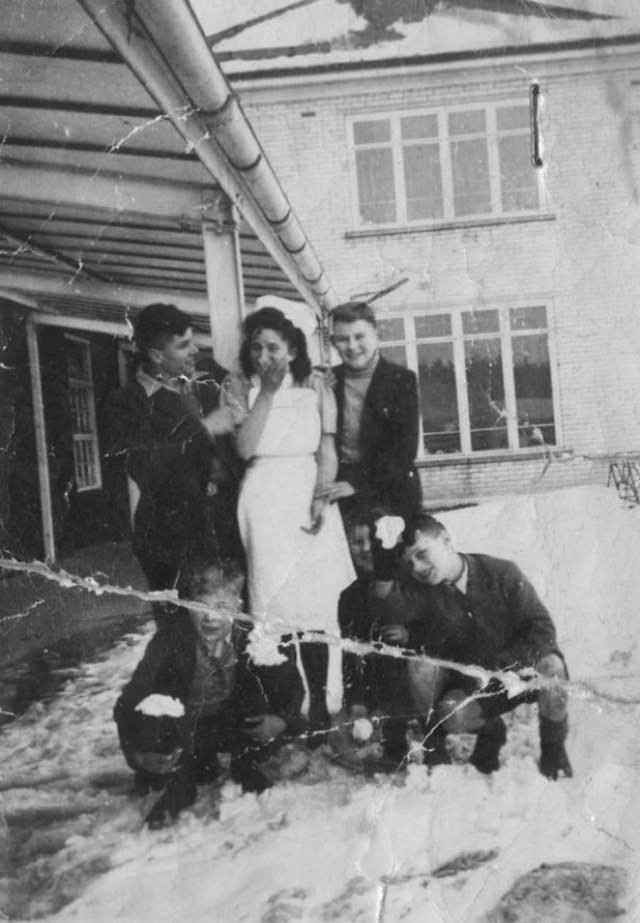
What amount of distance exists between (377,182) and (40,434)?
3.09 feet

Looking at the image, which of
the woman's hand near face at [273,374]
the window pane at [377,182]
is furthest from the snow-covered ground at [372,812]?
the window pane at [377,182]

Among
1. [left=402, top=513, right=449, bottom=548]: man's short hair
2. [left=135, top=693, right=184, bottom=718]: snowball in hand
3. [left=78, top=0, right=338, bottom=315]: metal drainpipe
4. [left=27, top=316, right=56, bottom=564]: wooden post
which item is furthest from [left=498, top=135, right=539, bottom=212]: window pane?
[left=135, top=693, right=184, bottom=718]: snowball in hand

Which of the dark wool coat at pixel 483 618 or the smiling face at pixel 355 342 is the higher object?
the smiling face at pixel 355 342

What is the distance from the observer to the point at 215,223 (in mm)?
1673

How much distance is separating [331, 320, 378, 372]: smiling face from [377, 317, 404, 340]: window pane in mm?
16

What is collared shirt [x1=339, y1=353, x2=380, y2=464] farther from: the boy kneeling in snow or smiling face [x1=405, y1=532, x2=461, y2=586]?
the boy kneeling in snow

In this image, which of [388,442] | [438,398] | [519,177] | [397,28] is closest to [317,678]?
[388,442]

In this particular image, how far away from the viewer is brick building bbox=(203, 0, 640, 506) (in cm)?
170

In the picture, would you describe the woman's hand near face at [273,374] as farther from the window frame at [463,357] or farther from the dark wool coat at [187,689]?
the dark wool coat at [187,689]

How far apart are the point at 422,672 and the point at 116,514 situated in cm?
76

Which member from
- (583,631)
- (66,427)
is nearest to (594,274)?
(583,631)

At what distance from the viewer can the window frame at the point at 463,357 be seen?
1.72 metres

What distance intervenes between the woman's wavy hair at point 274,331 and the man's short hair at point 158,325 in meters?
0.13

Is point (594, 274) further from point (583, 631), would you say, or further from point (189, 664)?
point (189, 664)
